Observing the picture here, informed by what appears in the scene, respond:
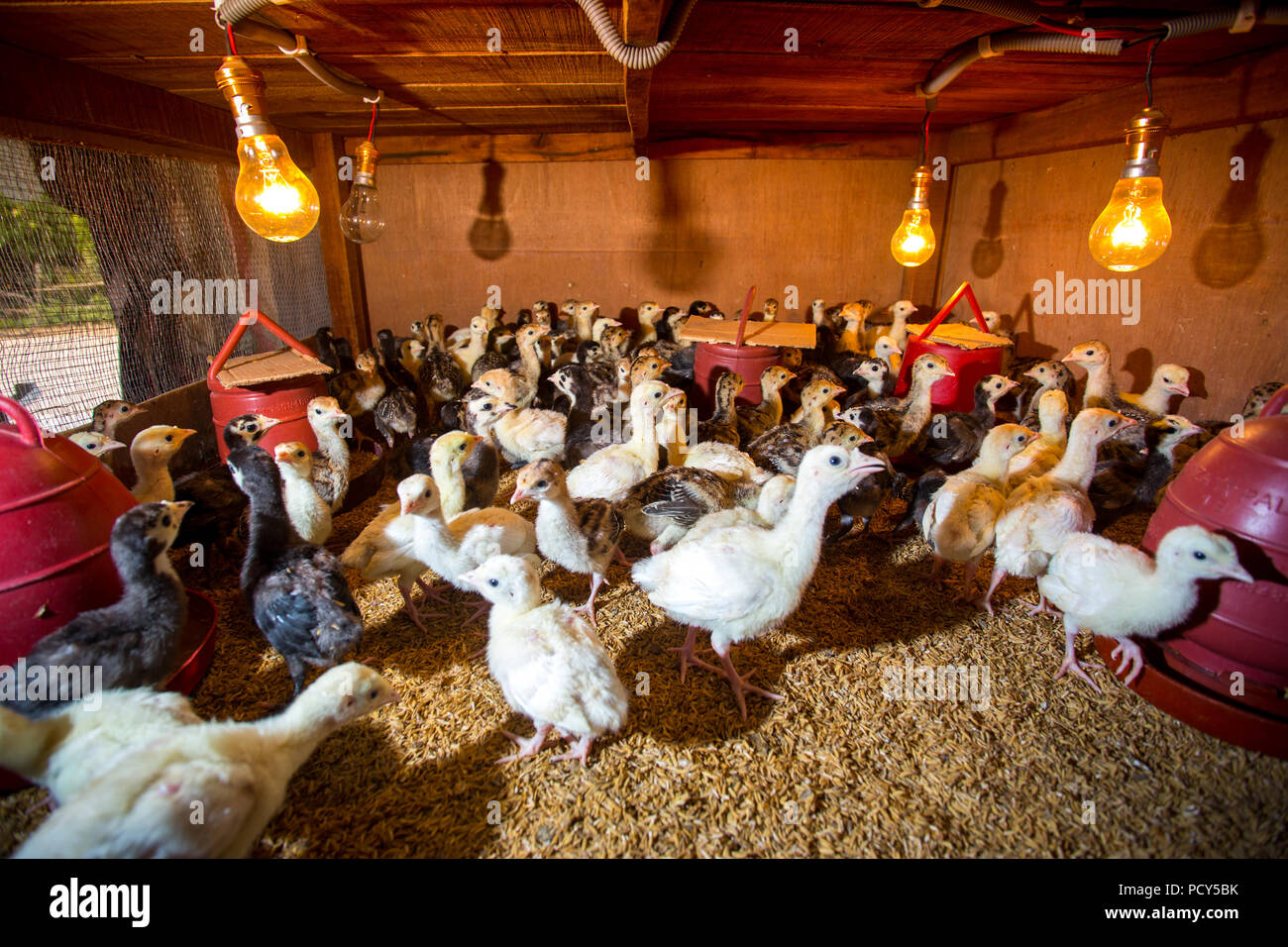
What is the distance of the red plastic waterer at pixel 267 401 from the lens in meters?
→ 3.50

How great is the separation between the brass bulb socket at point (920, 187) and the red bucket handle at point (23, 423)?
15.8 feet

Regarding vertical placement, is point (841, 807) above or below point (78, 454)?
below

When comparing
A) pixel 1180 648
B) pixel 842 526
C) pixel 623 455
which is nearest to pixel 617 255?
pixel 623 455

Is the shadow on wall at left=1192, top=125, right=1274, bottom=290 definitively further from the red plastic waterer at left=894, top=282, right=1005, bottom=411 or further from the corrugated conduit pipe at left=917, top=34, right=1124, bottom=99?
the corrugated conduit pipe at left=917, top=34, right=1124, bottom=99

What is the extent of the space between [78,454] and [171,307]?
316 cm

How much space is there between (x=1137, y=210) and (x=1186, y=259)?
76.1 inches

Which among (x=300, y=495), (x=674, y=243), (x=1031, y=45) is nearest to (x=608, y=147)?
(x=674, y=243)

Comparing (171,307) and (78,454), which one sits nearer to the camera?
(78,454)

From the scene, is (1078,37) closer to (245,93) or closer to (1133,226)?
(1133,226)

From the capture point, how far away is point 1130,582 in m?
2.23

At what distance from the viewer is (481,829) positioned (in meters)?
1.92

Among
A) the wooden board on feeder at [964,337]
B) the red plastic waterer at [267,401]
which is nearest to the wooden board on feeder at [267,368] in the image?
the red plastic waterer at [267,401]

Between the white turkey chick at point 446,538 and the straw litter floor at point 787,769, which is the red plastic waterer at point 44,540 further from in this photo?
the white turkey chick at point 446,538

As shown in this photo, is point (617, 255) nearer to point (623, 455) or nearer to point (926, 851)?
point (623, 455)
